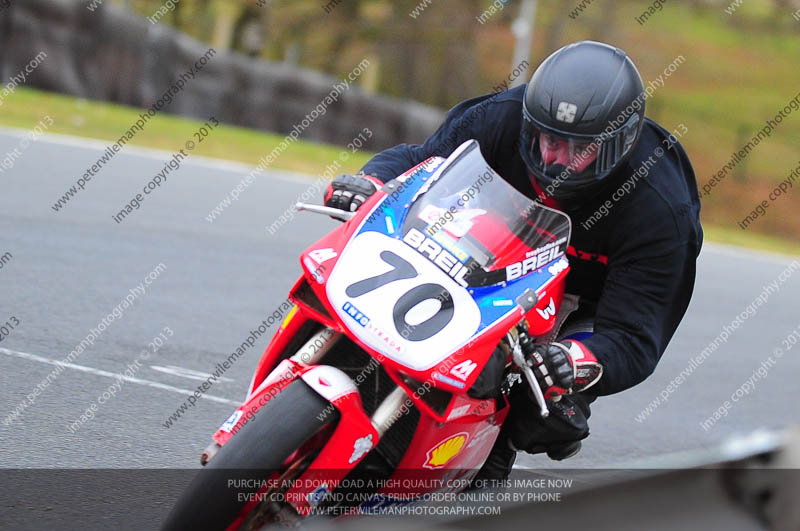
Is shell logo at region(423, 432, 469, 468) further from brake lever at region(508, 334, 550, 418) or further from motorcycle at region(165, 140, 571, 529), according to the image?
brake lever at region(508, 334, 550, 418)

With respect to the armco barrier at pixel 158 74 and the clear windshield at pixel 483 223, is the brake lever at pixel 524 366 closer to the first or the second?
the clear windshield at pixel 483 223

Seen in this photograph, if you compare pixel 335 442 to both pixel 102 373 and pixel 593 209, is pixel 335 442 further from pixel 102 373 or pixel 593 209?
pixel 102 373

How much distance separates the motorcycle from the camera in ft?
10.0

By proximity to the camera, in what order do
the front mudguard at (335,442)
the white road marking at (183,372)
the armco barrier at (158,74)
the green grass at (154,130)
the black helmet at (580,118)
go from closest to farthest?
the front mudguard at (335,442) → the black helmet at (580,118) → the white road marking at (183,372) → the green grass at (154,130) → the armco barrier at (158,74)

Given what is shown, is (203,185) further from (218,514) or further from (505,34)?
(505,34)

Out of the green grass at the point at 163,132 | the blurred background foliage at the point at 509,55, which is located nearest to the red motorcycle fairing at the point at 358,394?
the green grass at the point at 163,132

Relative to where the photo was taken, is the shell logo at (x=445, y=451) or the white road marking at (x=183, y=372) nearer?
the shell logo at (x=445, y=451)

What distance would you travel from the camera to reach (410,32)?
3117 cm

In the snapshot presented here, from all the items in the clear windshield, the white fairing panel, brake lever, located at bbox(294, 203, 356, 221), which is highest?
the clear windshield

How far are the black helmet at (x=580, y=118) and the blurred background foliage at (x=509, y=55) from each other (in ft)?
A: 62.8

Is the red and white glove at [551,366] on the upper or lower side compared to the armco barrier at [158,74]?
upper

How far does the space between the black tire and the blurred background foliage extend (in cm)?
1991

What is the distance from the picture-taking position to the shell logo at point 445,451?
11.3 feet

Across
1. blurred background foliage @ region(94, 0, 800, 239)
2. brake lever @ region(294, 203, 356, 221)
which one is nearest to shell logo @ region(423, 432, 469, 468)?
brake lever @ region(294, 203, 356, 221)
